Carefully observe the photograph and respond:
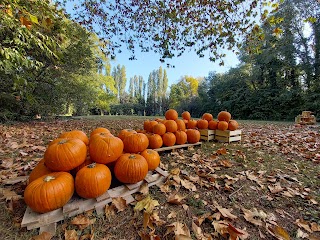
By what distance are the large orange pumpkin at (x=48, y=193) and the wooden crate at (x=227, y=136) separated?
335 cm

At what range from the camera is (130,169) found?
177 centimetres

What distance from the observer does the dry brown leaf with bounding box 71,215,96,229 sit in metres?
1.42

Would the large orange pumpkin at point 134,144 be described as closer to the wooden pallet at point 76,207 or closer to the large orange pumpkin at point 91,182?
the wooden pallet at point 76,207

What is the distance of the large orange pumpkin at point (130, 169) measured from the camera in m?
1.78

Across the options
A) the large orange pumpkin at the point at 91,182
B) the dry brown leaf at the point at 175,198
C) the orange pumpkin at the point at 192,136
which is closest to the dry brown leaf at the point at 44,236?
the large orange pumpkin at the point at 91,182

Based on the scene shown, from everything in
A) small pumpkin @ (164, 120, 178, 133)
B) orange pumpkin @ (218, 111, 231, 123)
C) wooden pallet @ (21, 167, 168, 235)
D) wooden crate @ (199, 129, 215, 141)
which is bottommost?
wooden pallet @ (21, 167, 168, 235)

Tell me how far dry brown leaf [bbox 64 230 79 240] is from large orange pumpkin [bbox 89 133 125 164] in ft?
2.13

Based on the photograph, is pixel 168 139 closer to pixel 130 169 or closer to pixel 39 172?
pixel 130 169

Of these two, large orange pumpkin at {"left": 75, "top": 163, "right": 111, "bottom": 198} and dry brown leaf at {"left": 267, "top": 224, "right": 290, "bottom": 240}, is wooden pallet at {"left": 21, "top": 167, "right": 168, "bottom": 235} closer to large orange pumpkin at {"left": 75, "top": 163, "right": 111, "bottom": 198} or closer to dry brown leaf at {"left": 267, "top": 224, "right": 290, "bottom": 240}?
large orange pumpkin at {"left": 75, "top": 163, "right": 111, "bottom": 198}

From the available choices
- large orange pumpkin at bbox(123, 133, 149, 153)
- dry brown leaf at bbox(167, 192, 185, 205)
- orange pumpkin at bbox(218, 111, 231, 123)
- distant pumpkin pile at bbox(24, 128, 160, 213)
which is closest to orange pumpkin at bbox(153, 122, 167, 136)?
large orange pumpkin at bbox(123, 133, 149, 153)

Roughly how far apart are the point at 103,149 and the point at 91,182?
1.20 feet

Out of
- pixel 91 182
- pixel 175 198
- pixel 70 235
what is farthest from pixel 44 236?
pixel 175 198

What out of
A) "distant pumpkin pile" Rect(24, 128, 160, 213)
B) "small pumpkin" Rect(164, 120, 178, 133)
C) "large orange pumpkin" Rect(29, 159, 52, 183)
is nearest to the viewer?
"distant pumpkin pile" Rect(24, 128, 160, 213)

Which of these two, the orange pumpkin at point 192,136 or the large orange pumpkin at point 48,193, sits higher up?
the orange pumpkin at point 192,136
